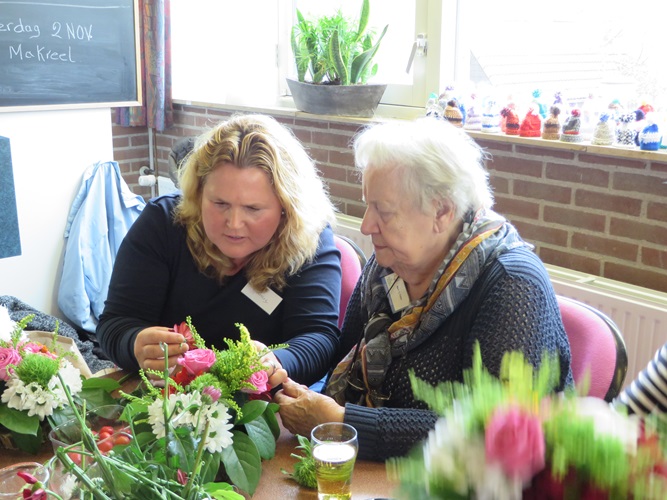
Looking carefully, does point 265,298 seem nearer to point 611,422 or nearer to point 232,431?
point 232,431

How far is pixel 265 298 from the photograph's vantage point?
190 centimetres

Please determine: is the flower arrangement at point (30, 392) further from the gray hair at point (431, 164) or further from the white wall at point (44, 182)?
the white wall at point (44, 182)

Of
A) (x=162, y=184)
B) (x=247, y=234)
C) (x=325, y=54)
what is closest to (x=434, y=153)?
(x=247, y=234)

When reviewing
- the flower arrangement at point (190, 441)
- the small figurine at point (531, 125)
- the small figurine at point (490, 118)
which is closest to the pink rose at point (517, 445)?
the flower arrangement at point (190, 441)

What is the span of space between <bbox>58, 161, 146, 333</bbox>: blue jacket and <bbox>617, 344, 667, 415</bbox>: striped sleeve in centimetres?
254

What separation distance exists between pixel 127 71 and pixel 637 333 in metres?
2.48

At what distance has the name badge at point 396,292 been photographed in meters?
1.73

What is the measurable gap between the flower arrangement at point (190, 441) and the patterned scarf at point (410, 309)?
1.27 feet

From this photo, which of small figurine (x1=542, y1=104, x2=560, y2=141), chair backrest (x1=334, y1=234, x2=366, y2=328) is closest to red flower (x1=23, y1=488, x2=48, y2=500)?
chair backrest (x1=334, y1=234, x2=366, y2=328)

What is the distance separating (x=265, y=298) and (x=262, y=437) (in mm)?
681

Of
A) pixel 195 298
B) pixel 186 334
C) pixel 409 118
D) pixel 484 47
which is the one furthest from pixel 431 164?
pixel 409 118

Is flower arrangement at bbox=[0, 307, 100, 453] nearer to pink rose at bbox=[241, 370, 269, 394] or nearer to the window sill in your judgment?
pink rose at bbox=[241, 370, 269, 394]

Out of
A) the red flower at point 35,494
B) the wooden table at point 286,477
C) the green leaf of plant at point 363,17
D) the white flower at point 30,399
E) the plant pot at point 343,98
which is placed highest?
the green leaf of plant at point 363,17

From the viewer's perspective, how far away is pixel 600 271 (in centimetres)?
241
